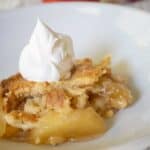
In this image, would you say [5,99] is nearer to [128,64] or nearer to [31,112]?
[31,112]

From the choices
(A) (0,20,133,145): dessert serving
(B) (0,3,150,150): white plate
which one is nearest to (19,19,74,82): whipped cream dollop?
(A) (0,20,133,145): dessert serving

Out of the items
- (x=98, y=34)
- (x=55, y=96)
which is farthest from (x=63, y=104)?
(x=98, y=34)

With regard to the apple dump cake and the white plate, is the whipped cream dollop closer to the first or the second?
the apple dump cake

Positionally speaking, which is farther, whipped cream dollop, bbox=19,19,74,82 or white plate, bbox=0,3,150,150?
white plate, bbox=0,3,150,150

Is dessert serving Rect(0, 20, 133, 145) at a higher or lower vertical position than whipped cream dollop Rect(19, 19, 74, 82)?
lower

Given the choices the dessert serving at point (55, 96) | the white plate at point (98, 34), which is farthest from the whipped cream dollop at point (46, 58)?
the white plate at point (98, 34)
